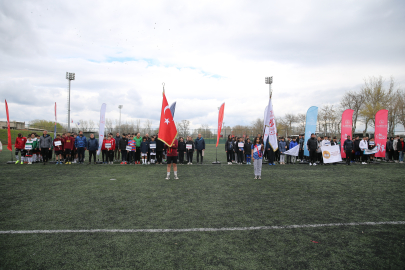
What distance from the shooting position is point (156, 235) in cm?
424

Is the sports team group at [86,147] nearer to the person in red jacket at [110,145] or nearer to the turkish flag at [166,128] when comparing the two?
the person in red jacket at [110,145]

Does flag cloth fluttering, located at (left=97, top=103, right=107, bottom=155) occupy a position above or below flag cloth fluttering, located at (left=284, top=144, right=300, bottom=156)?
above

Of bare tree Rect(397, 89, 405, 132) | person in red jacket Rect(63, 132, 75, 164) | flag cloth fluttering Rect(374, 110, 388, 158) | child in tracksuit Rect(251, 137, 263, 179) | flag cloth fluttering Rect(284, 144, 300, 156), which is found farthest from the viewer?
bare tree Rect(397, 89, 405, 132)

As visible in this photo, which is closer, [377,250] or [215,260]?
[215,260]

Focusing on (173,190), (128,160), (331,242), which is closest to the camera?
(331,242)

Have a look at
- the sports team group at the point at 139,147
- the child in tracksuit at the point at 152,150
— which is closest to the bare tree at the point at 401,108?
the sports team group at the point at 139,147

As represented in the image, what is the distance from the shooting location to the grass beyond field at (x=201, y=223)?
134 inches

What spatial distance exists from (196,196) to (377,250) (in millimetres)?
4434

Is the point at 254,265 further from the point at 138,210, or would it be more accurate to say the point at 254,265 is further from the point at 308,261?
the point at 138,210

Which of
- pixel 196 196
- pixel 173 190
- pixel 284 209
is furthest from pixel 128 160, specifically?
pixel 284 209

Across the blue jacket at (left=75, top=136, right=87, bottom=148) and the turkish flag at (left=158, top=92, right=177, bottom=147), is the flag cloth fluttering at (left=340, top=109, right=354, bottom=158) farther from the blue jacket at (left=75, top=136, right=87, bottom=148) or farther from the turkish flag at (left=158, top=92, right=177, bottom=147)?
the blue jacket at (left=75, top=136, right=87, bottom=148)

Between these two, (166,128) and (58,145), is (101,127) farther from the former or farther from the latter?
(166,128)

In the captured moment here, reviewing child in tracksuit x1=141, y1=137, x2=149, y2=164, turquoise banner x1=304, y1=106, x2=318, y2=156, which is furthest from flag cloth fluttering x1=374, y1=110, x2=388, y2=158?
child in tracksuit x1=141, y1=137, x2=149, y2=164

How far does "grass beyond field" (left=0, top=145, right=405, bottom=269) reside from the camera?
11.2ft
